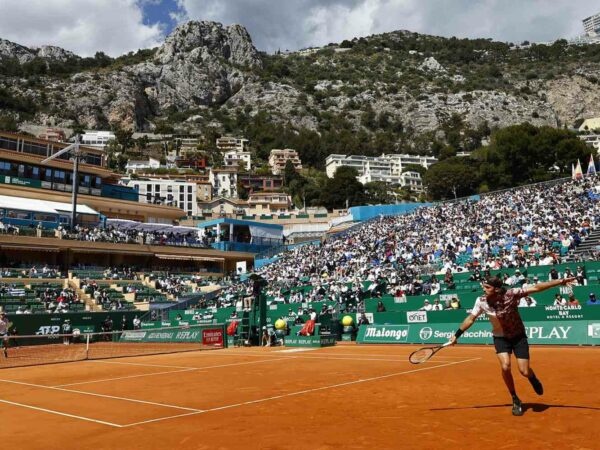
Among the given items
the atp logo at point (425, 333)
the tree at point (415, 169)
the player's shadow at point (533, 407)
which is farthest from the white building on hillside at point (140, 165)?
the player's shadow at point (533, 407)

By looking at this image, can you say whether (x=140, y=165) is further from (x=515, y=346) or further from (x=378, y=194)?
(x=515, y=346)

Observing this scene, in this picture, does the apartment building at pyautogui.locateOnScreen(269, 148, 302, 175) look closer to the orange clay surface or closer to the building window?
the building window

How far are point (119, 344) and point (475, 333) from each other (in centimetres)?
2350

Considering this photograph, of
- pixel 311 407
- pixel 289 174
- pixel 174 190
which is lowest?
pixel 311 407

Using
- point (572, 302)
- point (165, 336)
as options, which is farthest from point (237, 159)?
point (572, 302)

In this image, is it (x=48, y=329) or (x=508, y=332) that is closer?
(x=508, y=332)

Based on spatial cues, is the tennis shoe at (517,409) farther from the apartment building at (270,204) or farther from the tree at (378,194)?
the tree at (378,194)

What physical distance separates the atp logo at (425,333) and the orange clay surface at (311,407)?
6.91 meters

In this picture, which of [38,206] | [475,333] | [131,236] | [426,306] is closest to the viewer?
[475,333]

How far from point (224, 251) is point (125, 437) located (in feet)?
193

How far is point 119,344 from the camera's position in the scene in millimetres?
36250

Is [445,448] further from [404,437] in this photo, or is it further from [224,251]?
Result: [224,251]

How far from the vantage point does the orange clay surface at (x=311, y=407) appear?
7480mm

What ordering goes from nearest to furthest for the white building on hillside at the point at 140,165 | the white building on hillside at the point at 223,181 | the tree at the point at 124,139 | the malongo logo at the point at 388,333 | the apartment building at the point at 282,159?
the malongo logo at the point at 388,333
the white building on hillside at the point at 140,165
the white building on hillside at the point at 223,181
the apartment building at the point at 282,159
the tree at the point at 124,139
